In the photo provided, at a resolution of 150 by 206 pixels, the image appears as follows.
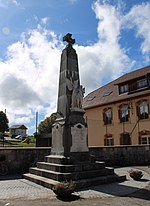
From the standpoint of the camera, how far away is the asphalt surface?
6.27 meters

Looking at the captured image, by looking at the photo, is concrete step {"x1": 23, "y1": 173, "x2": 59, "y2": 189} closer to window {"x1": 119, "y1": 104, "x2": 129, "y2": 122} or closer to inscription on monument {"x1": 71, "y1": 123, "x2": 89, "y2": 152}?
inscription on monument {"x1": 71, "y1": 123, "x2": 89, "y2": 152}

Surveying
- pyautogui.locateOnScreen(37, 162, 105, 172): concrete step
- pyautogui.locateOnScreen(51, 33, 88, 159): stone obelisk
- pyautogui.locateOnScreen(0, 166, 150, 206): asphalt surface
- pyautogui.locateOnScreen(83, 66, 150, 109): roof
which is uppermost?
pyautogui.locateOnScreen(83, 66, 150, 109): roof

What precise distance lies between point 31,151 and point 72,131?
154 inches

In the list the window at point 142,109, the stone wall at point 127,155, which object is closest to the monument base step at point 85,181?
the stone wall at point 127,155

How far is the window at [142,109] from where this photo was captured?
23.2 metres

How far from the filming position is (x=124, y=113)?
2534 cm

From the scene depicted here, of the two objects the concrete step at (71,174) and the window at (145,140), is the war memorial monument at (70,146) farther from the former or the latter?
the window at (145,140)

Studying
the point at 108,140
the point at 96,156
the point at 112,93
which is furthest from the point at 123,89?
the point at 96,156

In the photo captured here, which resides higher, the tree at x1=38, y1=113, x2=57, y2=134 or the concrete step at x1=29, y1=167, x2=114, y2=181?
the tree at x1=38, y1=113, x2=57, y2=134

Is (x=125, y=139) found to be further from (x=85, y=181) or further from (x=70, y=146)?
(x=85, y=181)

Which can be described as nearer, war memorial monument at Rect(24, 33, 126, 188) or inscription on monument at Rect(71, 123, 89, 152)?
war memorial monument at Rect(24, 33, 126, 188)

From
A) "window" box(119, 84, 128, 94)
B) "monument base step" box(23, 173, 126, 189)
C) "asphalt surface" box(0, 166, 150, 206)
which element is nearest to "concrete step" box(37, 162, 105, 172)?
"monument base step" box(23, 173, 126, 189)

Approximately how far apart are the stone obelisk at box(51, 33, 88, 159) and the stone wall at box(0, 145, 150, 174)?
101 inches

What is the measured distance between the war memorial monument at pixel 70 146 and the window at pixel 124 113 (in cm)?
1470
